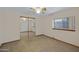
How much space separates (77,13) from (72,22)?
0.64ft

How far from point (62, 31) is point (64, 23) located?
0.17 m

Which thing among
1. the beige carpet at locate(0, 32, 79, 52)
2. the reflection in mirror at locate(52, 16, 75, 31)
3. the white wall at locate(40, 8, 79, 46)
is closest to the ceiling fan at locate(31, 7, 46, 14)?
the white wall at locate(40, 8, 79, 46)

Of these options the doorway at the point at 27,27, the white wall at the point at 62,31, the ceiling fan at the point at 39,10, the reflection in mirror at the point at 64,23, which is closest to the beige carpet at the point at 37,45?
the doorway at the point at 27,27

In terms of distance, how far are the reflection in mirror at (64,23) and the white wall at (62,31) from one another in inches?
2.4

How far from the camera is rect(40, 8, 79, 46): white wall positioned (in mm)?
2059

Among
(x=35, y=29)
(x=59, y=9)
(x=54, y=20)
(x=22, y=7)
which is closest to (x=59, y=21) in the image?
(x=54, y=20)

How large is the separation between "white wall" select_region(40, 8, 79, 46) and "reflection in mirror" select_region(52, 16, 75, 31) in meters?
0.06

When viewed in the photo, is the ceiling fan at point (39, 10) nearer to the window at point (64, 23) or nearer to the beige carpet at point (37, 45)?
the window at point (64, 23)

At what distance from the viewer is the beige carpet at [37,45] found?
2.09 m

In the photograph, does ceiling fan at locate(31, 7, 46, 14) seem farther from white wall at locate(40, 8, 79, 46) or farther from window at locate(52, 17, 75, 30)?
window at locate(52, 17, 75, 30)
